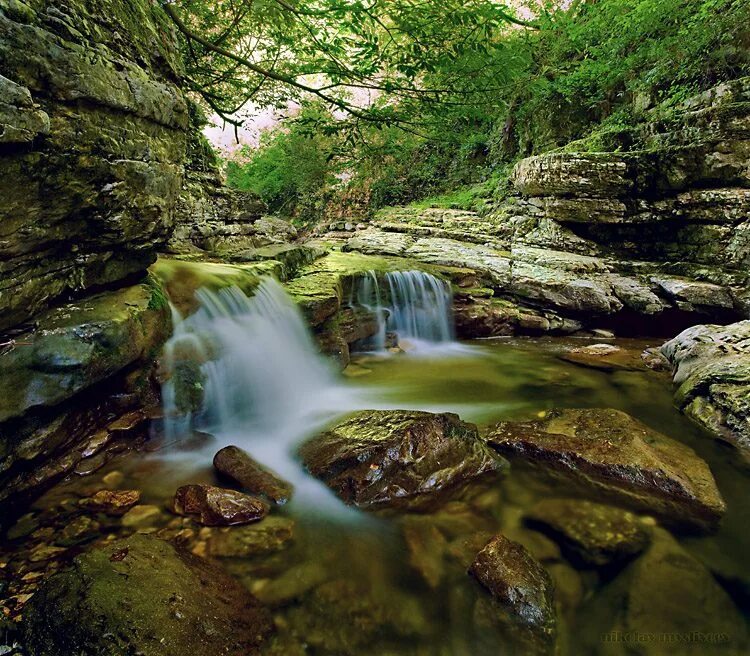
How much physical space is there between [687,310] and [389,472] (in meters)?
7.81

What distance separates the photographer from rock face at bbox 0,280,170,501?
2.72m

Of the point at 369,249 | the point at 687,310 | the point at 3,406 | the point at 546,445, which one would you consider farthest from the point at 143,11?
the point at 687,310

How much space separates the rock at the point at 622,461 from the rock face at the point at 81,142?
4.02m

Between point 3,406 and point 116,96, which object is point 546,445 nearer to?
point 3,406

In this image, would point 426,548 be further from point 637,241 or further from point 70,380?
point 637,241

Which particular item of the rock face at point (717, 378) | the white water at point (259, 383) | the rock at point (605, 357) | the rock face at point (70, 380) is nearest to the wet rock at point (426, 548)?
the white water at point (259, 383)

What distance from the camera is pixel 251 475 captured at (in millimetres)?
3227

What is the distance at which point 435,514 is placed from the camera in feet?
9.45

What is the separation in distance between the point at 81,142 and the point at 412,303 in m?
6.21

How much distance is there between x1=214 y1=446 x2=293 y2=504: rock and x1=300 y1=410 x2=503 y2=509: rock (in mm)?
322

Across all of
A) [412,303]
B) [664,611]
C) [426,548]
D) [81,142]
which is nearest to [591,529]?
[664,611]

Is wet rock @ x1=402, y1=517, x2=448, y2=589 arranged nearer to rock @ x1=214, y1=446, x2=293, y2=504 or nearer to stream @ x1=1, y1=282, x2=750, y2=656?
stream @ x1=1, y1=282, x2=750, y2=656

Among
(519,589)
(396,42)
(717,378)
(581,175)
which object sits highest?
(396,42)

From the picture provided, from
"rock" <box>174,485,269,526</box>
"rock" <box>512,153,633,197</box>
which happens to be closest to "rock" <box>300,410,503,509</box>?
"rock" <box>174,485,269,526</box>
